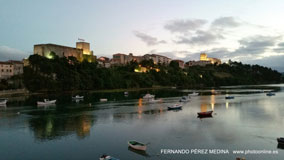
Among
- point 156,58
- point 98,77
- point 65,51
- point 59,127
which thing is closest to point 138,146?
point 59,127

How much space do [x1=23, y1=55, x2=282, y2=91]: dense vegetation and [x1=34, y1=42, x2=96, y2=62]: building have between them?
432 cm

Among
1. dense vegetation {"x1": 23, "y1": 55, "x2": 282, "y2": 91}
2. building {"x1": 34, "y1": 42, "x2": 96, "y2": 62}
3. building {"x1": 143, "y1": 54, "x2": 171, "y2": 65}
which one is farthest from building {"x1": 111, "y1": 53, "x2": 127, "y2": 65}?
building {"x1": 34, "y1": 42, "x2": 96, "y2": 62}

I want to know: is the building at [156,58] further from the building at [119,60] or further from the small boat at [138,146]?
the small boat at [138,146]

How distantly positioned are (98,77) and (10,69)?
29.6m

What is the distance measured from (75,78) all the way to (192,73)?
81.6m

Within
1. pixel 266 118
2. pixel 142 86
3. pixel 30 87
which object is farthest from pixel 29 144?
pixel 142 86

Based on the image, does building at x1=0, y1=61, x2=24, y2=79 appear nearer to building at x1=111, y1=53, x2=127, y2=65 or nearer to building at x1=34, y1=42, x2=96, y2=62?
building at x1=34, y1=42, x2=96, y2=62

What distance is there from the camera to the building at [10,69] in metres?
74.8

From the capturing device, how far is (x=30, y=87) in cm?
7181

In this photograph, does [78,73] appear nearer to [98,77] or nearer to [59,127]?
[98,77]

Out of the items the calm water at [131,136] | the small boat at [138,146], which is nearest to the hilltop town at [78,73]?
the calm water at [131,136]

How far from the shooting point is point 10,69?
7738 cm

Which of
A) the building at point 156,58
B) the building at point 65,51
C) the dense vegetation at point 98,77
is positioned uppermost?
the building at point 156,58

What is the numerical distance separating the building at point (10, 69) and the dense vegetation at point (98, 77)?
6.58 metres
